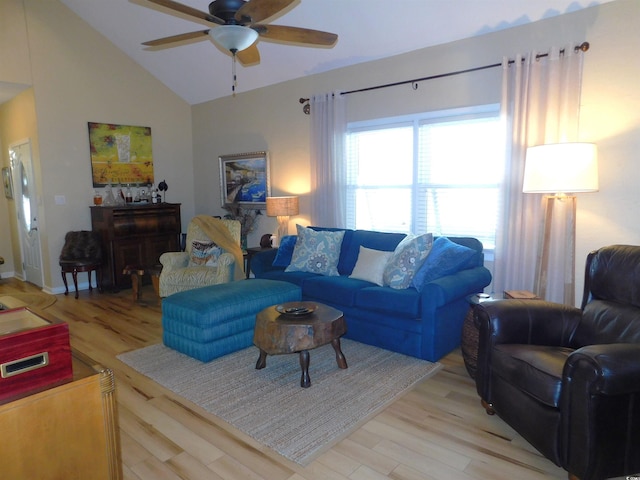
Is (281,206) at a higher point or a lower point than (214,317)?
higher

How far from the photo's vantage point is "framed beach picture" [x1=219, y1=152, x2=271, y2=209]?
19.0 ft

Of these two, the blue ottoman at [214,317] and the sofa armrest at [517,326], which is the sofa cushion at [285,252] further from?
the sofa armrest at [517,326]

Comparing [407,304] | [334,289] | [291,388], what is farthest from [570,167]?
[291,388]

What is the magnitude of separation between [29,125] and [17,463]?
5591mm

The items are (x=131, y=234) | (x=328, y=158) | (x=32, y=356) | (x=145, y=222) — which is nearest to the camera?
(x=32, y=356)

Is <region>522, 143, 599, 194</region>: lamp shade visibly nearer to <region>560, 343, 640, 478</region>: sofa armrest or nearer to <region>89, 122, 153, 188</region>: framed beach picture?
<region>560, 343, 640, 478</region>: sofa armrest

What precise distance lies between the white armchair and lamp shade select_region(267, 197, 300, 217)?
0.58 metres

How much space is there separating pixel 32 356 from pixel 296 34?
2382mm

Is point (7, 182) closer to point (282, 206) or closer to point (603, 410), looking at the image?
point (282, 206)

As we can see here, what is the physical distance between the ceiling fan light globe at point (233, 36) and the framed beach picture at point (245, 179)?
3146 millimetres

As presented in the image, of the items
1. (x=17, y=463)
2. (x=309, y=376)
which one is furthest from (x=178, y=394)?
(x=17, y=463)

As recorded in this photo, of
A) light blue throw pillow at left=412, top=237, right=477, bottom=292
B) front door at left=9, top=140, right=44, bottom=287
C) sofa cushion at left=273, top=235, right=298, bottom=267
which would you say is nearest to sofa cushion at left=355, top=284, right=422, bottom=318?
light blue throw pillow at left=412, top=237, right=477, bottom=292

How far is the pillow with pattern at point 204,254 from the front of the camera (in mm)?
4801

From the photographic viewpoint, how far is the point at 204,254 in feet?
15.9
